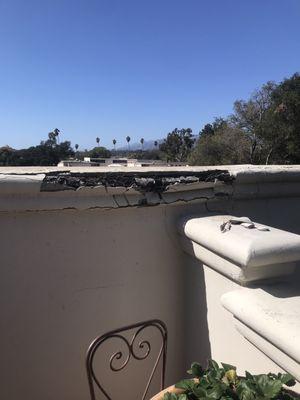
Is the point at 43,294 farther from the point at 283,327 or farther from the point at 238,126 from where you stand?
the point at 238,126

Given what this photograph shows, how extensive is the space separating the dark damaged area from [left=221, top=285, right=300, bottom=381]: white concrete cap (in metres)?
0.56

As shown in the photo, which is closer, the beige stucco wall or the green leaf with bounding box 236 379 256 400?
the green leaf with bounding box 236 379 256 400

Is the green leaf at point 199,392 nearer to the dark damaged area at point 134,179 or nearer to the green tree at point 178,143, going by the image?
the dark damaged area at point 134,179

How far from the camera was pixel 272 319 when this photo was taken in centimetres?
117

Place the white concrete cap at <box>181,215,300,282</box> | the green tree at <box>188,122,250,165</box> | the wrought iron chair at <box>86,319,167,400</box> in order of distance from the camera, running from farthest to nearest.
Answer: the green tree at <box>188,122,250,165</box> < the wrought iron chair at <box>86,319,167,400</box> < the white concrete cap at <box>181,215,300,282</box>

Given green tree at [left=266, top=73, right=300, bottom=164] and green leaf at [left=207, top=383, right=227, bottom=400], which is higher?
green tree at [left=266, top=73, right=300, bottom=164]

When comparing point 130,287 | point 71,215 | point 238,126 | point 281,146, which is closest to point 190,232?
point 130,287

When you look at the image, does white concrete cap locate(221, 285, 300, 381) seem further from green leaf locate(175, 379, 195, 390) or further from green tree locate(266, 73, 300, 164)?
green tree locate(266, 73, 300, 164)

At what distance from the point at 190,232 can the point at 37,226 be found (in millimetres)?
595

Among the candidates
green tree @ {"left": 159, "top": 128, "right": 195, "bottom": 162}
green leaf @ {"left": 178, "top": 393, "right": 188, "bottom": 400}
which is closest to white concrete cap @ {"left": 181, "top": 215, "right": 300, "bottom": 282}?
green leaf @ {"left": 178, "top": 393, "right": 188, "bottom": 400}

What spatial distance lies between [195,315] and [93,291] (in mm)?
466

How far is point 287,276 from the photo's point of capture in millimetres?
1438

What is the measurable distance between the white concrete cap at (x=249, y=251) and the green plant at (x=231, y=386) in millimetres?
315

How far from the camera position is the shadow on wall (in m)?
1.76
